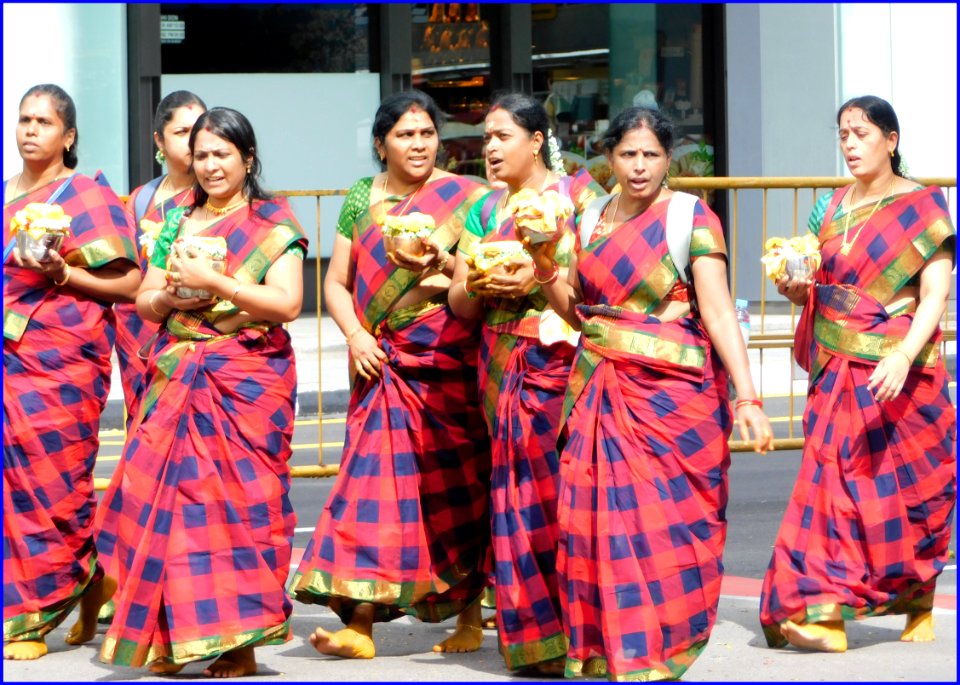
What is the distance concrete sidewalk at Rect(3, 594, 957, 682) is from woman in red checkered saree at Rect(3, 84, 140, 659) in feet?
0.80

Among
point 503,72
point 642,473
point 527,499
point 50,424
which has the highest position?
point 503,72

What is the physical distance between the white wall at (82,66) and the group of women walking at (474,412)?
828cm

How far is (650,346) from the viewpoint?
5199mm

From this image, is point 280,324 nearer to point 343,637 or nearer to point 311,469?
point 343,637

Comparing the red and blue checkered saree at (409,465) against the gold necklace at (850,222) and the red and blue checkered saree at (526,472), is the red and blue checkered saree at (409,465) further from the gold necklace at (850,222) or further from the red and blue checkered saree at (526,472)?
Result: the gold necklace at (850,222)

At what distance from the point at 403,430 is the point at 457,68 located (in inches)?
443

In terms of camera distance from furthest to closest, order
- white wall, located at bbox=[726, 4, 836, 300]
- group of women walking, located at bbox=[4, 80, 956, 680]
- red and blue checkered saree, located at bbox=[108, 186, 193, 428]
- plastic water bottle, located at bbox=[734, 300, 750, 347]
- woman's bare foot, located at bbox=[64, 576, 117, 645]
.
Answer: white wall, located at bbox=[726, 4, 836, 300] < red and blue checkered saree, located at bbox=[108, 186, 193, 428] < plastic water bottle, located at bbox=[734, 300, 750, 347] < woman's bare foot, located at bbox=[64, 576, 117, 645] < group of women walking, located at bbox=[4, 80, 956, 680]

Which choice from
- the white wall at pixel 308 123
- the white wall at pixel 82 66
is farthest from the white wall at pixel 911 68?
the white wall at pixel 82 66

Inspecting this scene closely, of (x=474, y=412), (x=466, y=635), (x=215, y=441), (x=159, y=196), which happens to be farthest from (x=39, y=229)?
(x=466, y=635)

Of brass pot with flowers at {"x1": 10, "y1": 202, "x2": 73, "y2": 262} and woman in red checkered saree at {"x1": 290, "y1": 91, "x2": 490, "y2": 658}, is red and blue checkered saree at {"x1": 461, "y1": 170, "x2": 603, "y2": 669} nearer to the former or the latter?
woman in red checkered saree at {"x1": 290, "y1": 91, "x2": 490, "y2": 658}

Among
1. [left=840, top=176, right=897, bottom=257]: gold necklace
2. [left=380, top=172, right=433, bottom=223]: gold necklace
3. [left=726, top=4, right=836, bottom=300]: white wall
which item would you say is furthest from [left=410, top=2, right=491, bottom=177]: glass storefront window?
[left=840, top=176, right=897, bottom=257]: gold necklace

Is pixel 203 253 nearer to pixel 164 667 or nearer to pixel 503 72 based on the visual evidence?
pixel 164 667

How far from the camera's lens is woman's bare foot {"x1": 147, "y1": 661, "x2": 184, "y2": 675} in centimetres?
545

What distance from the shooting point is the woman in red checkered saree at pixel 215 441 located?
534cm
